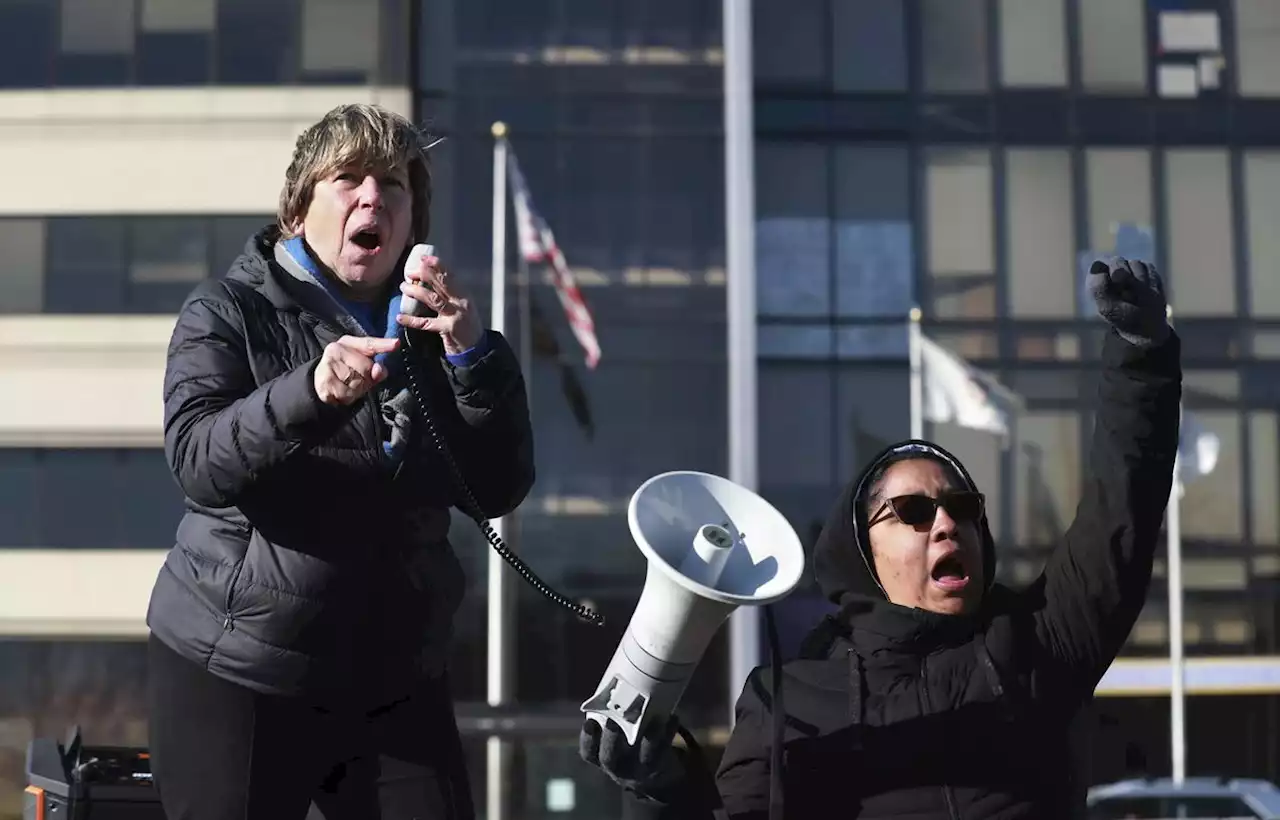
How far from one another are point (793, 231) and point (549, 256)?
3.16m

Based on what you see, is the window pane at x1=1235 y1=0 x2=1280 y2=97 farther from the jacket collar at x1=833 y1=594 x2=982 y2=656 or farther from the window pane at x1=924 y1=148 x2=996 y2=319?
the jacket collar at x1=833 y1=594 x2=982 y2=656

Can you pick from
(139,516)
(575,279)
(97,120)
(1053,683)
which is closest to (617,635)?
(575,279)

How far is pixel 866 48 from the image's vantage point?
18.5m

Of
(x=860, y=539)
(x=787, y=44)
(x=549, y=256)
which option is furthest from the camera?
(x=787, y=44)

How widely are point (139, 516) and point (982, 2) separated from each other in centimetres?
1099

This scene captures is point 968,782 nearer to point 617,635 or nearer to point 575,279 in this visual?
point 617,635

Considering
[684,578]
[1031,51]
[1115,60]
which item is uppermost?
[1031,51]

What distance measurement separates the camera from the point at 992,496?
58.7 ft

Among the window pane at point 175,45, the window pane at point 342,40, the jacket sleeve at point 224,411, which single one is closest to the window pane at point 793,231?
the window pane at point 342,40

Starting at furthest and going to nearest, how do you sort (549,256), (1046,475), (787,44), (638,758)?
(787,44) → (1046,475) → (549,256) → (638,758)

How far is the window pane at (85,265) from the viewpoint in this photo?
17.6 meters

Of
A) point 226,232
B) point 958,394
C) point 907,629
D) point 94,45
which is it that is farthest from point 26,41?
point 907,629

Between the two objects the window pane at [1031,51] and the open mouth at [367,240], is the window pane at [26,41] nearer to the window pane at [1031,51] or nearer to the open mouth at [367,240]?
the window pane at [1031,51]

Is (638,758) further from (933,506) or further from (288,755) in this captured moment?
(933,506)
